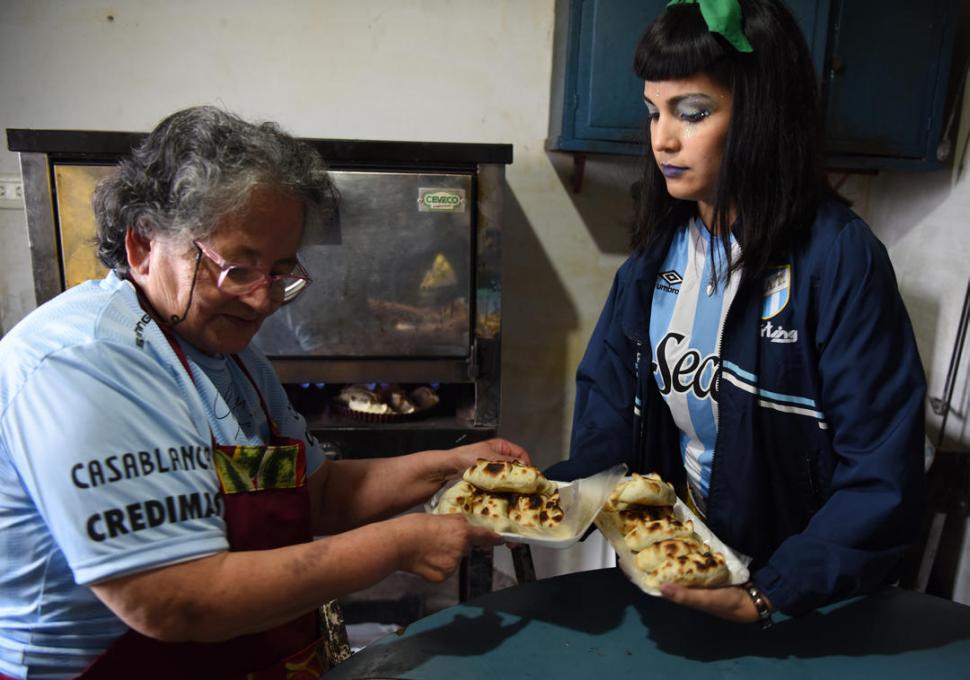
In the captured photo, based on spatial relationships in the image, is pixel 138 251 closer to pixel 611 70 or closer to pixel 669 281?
pixel 669 281

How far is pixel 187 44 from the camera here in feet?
8.39

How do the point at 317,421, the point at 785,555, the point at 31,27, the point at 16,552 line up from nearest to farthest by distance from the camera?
1. the point at 16,552
2. the point at 785,555
3. the point at 317,421
4. the point at 31,27

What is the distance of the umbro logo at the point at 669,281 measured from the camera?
63.2 inches

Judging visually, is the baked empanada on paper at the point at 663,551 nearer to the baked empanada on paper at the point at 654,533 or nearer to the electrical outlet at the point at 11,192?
the baked empanada on paper at the point at 654,533

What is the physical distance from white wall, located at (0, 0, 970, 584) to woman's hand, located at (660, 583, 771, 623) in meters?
1.78

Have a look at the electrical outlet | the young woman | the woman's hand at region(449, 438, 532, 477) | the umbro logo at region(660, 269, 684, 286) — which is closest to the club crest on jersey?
the young woman

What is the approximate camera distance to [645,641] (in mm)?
1174

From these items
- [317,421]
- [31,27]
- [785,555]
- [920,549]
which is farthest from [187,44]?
[920,549]

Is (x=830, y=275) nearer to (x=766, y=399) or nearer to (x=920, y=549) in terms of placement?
(x=766, y=399)

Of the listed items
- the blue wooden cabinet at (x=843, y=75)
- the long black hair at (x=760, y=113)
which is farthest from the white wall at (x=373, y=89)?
the long black hair at (x=760, y=113)

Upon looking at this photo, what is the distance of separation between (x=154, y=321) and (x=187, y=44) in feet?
6.26

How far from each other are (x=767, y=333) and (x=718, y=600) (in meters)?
0.52

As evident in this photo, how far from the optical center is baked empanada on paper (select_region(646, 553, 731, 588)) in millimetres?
1116

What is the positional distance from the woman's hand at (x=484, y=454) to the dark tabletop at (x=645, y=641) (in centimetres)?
37
